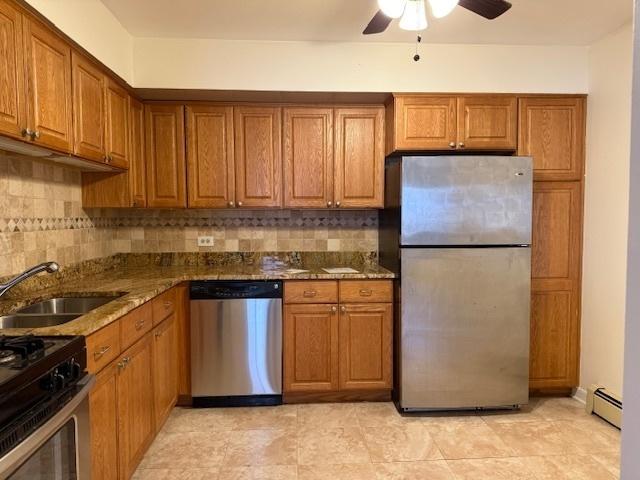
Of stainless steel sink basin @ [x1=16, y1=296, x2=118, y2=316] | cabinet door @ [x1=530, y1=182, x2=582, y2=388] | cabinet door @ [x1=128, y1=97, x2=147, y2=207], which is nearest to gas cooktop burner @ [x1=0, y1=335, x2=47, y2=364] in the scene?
stainless steel sink basin @ [x1=16, y1=296, x2=118, y2=316]

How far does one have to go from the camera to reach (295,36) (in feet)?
8.37

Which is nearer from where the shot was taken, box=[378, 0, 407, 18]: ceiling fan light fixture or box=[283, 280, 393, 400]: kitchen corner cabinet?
box=[378, 0, 407, 18]: ceiling fan light fixture

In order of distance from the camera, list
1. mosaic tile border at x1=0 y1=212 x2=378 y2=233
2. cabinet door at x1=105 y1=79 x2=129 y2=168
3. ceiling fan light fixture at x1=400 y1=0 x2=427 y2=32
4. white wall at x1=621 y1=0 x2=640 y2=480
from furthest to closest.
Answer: mosaic tile border at x1=0 y1=212 x2=378 y2=233, cabinet door at x1=105 y1=79 x2=129 y2=168, ceiling fan light fixture at x1=400 y1=0 x2=427 y2=32, white wall at x1=621 y1=0 x2=640 y2=480

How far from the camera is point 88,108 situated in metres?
2.15

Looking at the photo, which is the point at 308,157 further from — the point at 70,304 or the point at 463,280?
the point at 70,304

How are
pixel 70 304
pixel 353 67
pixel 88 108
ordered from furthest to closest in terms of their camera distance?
pixel 353 67
pixel 88 108
pixel 70 304

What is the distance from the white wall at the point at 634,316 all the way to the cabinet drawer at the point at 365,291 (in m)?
2.06

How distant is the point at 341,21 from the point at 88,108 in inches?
60.7

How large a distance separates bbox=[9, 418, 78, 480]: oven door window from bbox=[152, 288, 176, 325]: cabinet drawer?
0.89 m

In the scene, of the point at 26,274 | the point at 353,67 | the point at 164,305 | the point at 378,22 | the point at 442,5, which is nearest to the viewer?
the point at 26,274

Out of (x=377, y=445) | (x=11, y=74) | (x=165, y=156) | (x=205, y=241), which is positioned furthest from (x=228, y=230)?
(x=377, y=445)

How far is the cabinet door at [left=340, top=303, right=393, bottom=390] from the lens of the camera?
2.70m

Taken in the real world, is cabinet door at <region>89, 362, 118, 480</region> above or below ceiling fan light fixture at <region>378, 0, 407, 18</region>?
below

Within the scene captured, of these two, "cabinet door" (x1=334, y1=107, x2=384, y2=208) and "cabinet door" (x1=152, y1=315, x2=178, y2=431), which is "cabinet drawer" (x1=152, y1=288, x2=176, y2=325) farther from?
"cabinet door" (x1=334, y1=107, x2=384, y2=208)
